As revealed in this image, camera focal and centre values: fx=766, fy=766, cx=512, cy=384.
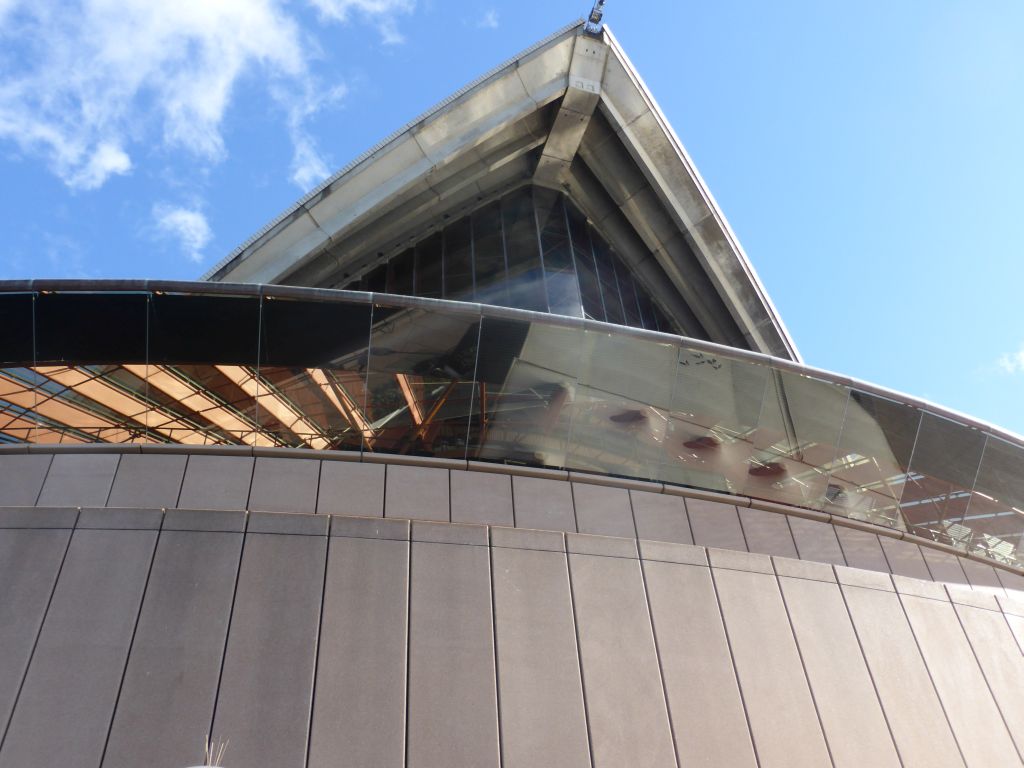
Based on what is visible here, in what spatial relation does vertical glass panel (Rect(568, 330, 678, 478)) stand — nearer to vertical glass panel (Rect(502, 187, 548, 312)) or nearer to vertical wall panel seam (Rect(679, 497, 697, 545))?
vertical wall panel seam (Rect(679, 497, 697, 545))

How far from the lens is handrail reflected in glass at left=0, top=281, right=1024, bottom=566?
35.7ft

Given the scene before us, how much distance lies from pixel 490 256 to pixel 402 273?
2140mm

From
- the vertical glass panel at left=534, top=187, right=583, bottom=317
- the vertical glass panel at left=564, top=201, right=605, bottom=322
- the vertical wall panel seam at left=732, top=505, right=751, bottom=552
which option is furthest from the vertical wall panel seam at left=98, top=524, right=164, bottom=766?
the vertical glass panel at left=564, top=201, right=605, bottom=322

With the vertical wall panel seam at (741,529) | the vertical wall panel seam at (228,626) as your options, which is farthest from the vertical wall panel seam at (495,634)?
the vertical wall panel seam at (741,529)

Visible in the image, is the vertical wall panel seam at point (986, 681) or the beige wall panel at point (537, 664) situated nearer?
the beige wall panel at point (537, 664)

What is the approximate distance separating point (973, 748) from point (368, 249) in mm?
14939

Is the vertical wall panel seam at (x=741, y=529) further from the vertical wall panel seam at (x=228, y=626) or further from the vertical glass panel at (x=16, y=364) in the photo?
the vertical glass panel at (x=16, y=364)

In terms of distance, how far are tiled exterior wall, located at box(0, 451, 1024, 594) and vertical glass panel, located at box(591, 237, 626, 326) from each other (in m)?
6.48

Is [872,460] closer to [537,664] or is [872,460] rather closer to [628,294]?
[537,664]

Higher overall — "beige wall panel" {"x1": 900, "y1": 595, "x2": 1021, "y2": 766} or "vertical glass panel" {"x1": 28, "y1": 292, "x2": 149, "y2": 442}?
"vertical glass panel" {"x1": 28, "y1": 292, "x2": 149, "y2": 442}

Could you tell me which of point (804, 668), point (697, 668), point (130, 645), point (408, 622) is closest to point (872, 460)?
point (804, 668)

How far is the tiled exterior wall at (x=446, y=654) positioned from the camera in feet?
25.5

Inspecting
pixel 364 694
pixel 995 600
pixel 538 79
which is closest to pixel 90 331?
pixel 364 694

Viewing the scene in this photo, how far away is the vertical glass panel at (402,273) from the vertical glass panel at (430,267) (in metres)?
0.15
